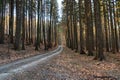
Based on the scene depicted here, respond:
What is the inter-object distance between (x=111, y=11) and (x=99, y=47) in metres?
17.3

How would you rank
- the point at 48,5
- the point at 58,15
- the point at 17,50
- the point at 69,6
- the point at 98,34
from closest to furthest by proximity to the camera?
the point at 98,34 → the point at 17,50 → the point at 69,6 → the point at 48,5 → the point at 58,15

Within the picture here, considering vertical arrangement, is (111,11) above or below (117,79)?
above

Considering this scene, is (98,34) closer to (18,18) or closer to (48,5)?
(18,18)

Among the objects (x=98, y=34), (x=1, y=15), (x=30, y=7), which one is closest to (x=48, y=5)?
(x=30, y=7)

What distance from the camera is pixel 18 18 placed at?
3041cm

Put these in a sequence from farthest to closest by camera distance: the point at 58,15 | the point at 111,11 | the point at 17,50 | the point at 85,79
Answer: the point at 58,15 → the point at 111,11 → the point at 17,50 → the point at 85,79

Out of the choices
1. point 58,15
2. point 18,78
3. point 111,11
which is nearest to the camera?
point 18,78

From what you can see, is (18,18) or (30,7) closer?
(18,18)

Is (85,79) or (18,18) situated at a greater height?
(18,18)

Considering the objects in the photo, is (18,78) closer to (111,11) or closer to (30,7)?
(111,11)

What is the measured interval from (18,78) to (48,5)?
4317cm

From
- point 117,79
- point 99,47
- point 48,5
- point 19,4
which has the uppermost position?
point 48,5

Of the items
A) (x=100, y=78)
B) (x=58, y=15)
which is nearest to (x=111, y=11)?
(x=100, y=78)


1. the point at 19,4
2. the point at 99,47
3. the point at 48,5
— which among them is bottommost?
the point at 99,47
